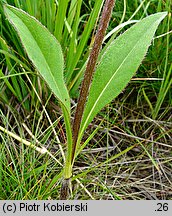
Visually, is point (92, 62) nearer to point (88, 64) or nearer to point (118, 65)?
point (88, 64)

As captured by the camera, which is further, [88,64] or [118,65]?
[118,65]

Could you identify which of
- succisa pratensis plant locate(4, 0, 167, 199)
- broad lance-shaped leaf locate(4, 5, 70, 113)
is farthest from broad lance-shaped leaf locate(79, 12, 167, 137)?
broad lance-shaped leaf locate(4, 5, 70, 113)

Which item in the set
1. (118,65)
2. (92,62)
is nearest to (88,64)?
(92,62)

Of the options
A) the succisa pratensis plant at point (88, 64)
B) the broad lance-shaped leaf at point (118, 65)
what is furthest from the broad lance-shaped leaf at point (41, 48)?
the broad lance-shaped leaf at point (118, 65)

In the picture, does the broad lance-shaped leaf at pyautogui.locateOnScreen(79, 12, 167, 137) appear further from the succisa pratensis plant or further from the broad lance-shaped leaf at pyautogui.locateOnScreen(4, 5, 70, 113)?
the broad lance-shaped leaf at pyautogui.locateOnScreen(4, 5, 70, 113)

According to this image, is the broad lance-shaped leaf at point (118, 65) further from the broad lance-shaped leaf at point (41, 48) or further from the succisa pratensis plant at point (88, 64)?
the broad lance-shaped leaf at point (41, 48)

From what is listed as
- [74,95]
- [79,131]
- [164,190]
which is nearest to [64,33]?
[74,95]
